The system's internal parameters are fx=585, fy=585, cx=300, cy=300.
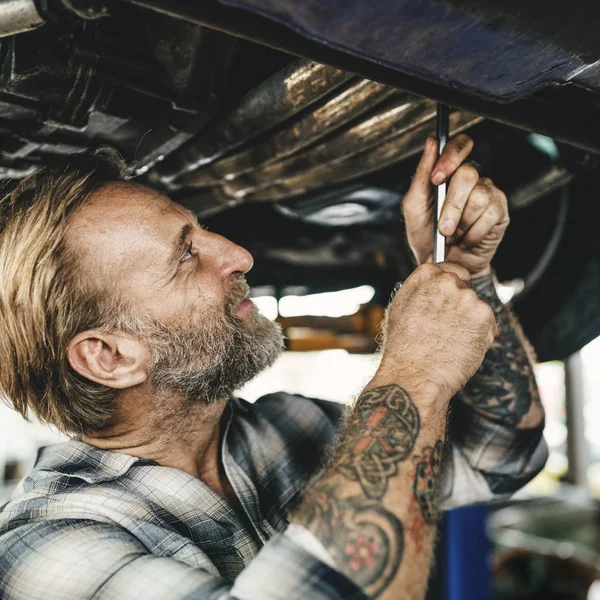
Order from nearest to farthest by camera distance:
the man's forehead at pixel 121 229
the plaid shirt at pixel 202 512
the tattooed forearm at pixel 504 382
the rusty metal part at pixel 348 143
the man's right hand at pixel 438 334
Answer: the plaid shirt at pixel 202 512 < the man's right hand at pixel 438 334 < the rusty metal part at pixel 348 143 < the man's forehead at pixel 121 229 < the tattooed forearm at pixel 504 382

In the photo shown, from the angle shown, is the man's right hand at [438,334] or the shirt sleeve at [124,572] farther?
the man's right hand at [438,334]

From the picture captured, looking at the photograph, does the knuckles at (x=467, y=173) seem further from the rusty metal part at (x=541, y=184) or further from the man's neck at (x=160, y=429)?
the man's neck at (x=160, y=429)

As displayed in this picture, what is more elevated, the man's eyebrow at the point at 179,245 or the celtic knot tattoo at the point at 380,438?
the man's eyebrow at the point at 179,245

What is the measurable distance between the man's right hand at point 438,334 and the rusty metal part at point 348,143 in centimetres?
31

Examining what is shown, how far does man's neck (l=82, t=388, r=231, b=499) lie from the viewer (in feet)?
4.64

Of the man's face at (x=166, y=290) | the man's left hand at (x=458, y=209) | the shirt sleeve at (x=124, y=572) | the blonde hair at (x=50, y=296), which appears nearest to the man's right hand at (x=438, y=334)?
the man's left hand at (x=458, y=209)

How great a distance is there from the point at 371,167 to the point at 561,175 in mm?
517

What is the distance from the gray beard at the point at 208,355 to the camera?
1.33 m

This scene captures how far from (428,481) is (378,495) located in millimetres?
96

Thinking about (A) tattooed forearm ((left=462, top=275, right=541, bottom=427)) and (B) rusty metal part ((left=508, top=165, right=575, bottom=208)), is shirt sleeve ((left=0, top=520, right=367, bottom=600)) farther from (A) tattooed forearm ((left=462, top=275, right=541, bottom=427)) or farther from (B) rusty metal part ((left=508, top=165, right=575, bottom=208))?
(B) rusty metal part ((left=508, top=165, right=575, bottom=208))

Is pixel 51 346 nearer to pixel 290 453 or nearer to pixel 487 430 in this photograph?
pixel 290 453

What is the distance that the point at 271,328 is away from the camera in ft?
4.80

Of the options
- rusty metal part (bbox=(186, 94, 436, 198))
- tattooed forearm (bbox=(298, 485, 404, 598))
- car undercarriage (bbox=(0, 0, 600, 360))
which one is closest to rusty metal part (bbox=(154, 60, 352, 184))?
car undercarriage (bbox=(0, 0, 600, 360))

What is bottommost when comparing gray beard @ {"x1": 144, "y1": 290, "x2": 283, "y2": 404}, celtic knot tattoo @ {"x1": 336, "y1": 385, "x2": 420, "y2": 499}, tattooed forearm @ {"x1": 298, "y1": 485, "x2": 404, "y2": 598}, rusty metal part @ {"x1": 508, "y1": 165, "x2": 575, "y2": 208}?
tattooed forearm @ {"x1": 298, "y1": 485, "x2": 404, "y2": 598}
